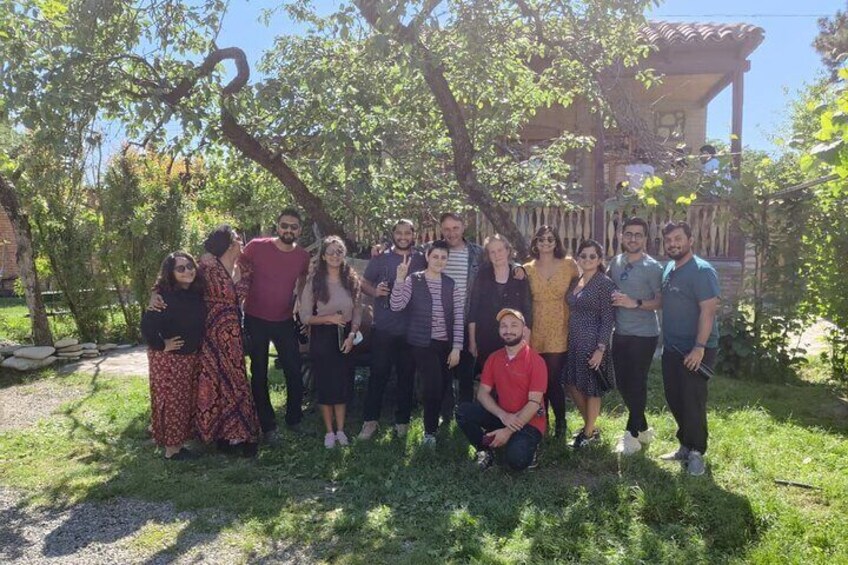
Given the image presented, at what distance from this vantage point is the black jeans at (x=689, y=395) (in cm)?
404

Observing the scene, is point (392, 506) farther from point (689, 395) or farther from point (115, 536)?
point (689, 395)

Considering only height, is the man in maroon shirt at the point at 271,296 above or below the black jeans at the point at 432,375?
above

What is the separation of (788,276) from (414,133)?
4335mm

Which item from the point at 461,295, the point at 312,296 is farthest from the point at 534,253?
the point at 312,296

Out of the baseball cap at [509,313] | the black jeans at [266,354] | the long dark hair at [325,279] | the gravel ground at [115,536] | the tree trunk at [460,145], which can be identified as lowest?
the gravel ground at [115,536]

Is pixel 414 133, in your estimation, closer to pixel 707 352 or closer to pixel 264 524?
pixel 707 352

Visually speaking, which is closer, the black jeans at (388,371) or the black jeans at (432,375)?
the black jeans at (432,375)

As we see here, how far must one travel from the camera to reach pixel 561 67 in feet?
22.2

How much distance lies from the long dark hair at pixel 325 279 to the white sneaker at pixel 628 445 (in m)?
2.17

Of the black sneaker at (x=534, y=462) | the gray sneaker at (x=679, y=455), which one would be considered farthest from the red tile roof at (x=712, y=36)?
the black sneaker at (x=534, y=462)

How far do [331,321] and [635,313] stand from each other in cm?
213

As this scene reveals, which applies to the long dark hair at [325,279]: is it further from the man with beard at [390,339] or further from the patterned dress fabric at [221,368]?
the patterned dress fabric at [221,368]

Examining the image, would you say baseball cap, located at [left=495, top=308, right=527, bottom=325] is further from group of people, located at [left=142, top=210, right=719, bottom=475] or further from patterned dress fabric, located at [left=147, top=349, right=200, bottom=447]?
patterned dress fabric, located at [left=147, top=349, right=200, bottom=447]

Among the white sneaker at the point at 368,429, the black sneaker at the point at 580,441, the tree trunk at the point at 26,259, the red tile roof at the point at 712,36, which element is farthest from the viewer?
the red tile roof at the point at 712,36
